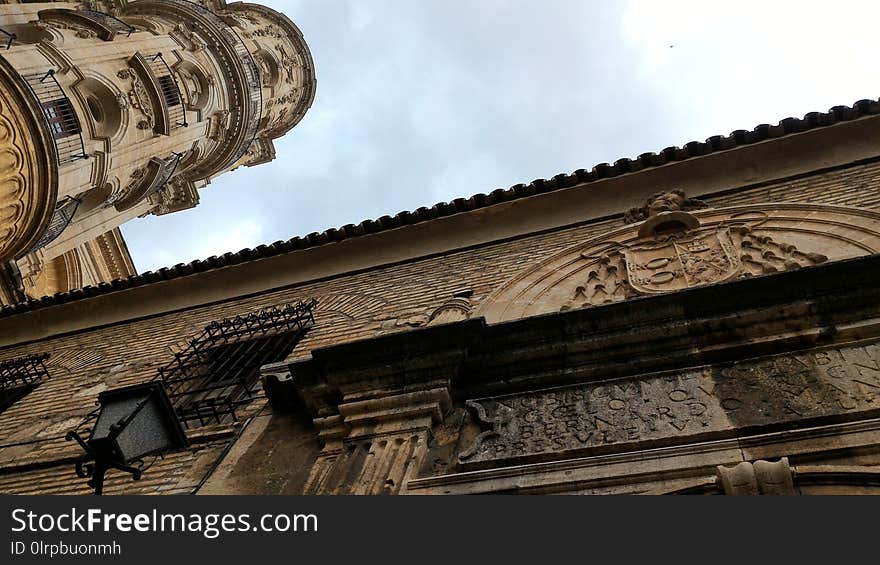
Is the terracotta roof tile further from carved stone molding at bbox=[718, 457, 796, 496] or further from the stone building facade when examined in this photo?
carved stone molding at bbox=[718, 457, 796, 496]

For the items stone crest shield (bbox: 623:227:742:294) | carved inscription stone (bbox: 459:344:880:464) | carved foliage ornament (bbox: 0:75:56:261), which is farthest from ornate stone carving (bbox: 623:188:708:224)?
carved foliage ornament (bbox: 0:75:56:261)

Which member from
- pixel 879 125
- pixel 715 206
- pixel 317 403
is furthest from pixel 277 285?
pixel 879 125

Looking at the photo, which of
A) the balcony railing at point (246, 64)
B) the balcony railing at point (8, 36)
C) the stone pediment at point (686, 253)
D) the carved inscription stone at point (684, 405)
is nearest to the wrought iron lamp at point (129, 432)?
the carved inscription stone at point (684, 405)

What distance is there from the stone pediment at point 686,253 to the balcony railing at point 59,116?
823 cm

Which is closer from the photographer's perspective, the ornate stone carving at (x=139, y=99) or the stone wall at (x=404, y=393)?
the stone wall at (x=404, y=393)

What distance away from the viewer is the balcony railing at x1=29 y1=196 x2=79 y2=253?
11.8 metres

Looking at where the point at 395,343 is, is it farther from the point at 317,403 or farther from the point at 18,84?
the point at 18,84

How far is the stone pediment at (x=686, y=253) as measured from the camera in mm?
5816

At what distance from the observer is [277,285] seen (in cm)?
951

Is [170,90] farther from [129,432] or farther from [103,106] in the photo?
[129,432]

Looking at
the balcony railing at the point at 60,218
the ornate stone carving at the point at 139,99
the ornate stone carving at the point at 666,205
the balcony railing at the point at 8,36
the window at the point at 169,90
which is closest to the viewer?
the ornate stone carving at the point at 666,205

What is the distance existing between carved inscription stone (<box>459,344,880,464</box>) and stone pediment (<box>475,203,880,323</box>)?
1.25 metres

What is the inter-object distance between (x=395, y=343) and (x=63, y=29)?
1152 centimetres

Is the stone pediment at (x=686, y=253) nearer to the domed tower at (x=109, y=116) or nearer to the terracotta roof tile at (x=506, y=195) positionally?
the terracotta roof tile at (x=506, y=195)
